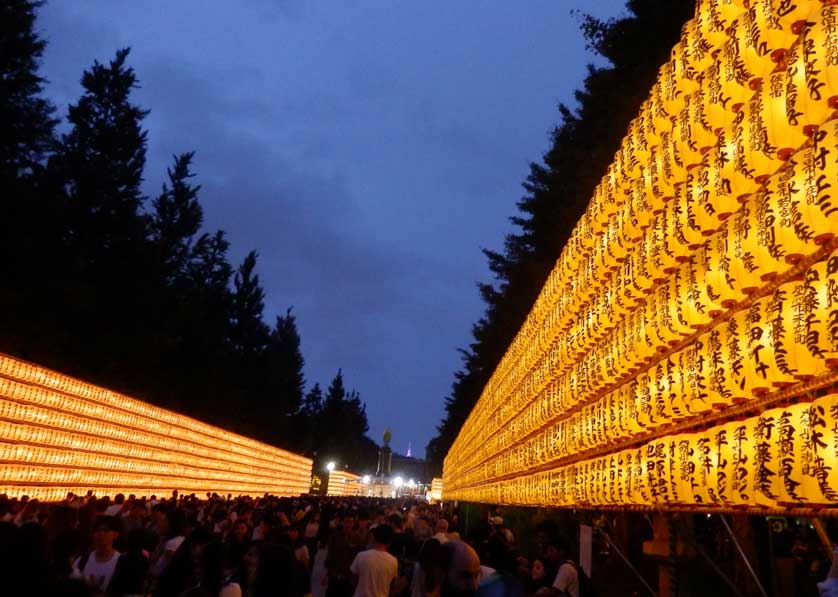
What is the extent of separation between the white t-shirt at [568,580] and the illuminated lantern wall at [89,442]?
11428mm

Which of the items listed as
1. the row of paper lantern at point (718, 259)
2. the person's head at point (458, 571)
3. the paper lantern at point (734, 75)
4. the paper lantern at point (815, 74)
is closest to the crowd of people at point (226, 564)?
the person's head at point (458, 571)

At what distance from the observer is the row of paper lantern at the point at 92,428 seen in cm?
1497

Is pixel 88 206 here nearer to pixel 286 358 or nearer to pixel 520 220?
pixel 520 220

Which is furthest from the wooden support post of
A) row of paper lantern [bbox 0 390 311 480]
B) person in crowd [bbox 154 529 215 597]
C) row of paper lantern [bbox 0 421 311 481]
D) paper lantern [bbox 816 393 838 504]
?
row of paper lantern [bbox 0 421 311 481]

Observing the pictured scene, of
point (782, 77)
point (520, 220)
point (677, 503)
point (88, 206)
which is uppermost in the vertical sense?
point (520, 220)

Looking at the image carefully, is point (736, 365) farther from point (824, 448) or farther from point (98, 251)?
point (98, 251)

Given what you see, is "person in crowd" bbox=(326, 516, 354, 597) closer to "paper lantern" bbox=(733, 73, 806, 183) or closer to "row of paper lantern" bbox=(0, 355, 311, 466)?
"row of paper lantern" bbox=(0, 355, 311, 466)

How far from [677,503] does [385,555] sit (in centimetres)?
320

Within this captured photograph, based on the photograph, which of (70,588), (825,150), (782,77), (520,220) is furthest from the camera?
(520,220)

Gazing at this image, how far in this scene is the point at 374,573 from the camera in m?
8.02

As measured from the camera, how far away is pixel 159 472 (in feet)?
78.8

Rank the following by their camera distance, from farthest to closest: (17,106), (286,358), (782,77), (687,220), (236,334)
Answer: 1. (286,358)
2. (236,334)
3. (17,106)
4. (687,220)
5. (782,77)

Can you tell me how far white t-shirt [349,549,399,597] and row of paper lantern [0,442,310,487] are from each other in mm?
10032

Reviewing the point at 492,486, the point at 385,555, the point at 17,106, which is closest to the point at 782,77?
the point at 385,555
